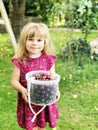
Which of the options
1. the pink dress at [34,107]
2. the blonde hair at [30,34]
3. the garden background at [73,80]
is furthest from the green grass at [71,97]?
the blonde hair at [30,34]

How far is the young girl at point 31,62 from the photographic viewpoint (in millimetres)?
2830

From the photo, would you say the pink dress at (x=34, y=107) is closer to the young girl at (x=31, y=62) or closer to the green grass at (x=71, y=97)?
the young girl at (x=31, y=62)

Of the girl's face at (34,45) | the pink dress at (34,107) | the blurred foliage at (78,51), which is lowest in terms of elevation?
the blurred foliage at (78,51)

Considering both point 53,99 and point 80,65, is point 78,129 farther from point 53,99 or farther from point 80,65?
point 80,65

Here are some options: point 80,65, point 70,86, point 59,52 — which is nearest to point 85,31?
point 59,52

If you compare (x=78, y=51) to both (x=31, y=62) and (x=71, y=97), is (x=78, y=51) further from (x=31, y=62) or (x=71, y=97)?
(x=31, y=62)

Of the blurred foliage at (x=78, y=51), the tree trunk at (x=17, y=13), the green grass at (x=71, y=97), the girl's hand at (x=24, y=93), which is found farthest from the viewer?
the tree trunk at (x=17, y=13)

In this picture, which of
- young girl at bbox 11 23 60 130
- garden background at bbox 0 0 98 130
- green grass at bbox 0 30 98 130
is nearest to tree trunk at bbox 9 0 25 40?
garden background at bbox 0 0 98 130

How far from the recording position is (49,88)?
8.82 feet

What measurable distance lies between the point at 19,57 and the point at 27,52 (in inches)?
3.3

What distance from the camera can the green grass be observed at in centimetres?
414

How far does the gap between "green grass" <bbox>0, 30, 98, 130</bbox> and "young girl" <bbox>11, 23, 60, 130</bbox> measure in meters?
1.01

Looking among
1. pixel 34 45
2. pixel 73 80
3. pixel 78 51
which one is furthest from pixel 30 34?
pixel 78 51

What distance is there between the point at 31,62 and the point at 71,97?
2.09 metres
